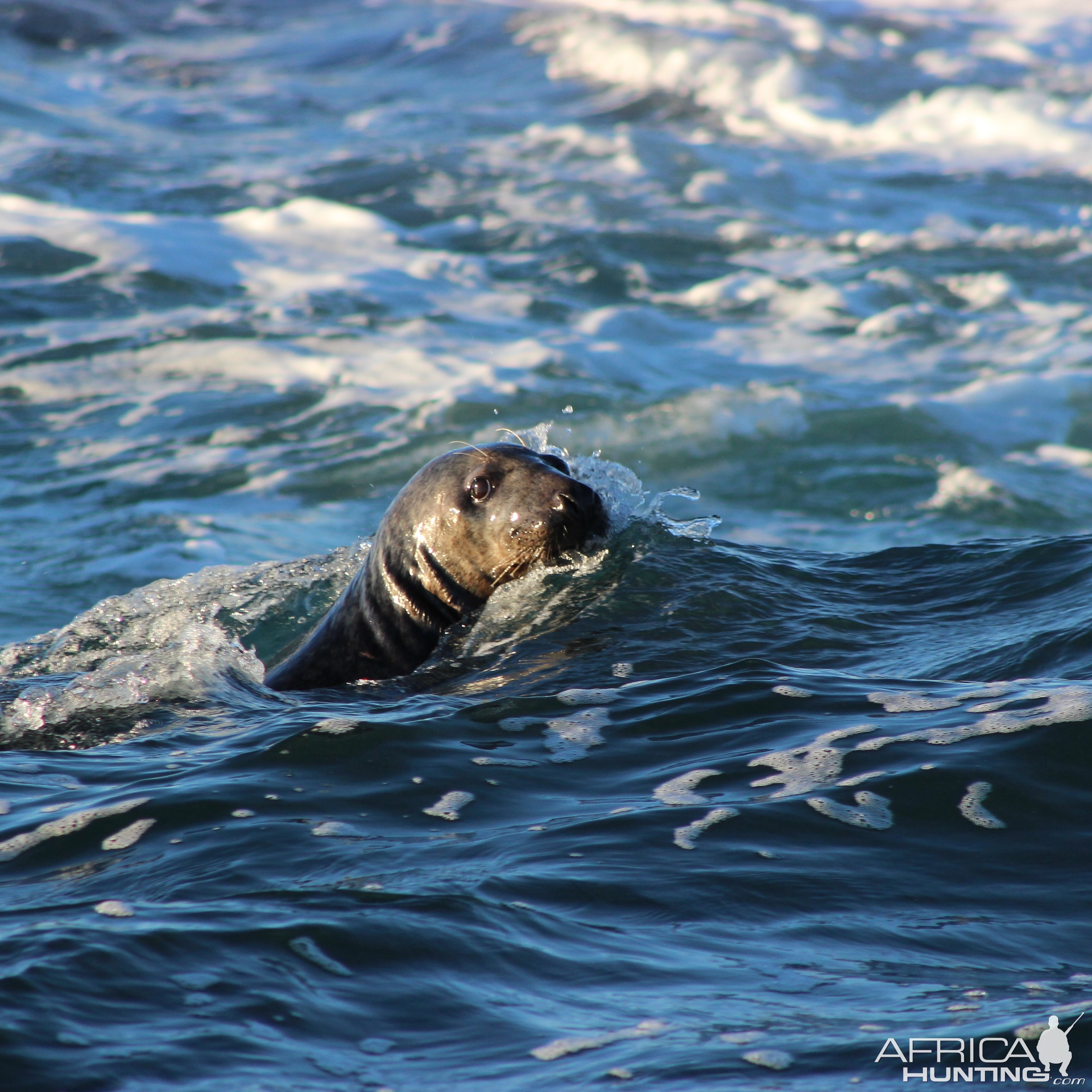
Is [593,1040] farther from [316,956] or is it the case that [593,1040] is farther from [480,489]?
[480,489]

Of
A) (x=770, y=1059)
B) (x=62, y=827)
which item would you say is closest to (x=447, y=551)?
(x=62, y=827)

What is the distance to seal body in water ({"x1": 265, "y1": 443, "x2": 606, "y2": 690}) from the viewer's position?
6176 mm

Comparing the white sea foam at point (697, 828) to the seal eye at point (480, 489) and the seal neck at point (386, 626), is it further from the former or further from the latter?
the seal eye at point (480, 489)

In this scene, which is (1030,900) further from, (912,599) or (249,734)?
(912,599)

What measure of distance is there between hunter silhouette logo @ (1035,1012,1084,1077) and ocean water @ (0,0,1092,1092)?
0.13 feet

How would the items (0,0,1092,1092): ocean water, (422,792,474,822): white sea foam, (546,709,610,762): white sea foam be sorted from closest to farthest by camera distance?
(0,0,1092,1092): ocean water < (422,792,474,822): white sea foam < (546,709,610,762): white sea foam

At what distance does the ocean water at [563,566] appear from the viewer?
Result: 116 inches

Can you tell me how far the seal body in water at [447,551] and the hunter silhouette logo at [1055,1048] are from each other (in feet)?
12.2

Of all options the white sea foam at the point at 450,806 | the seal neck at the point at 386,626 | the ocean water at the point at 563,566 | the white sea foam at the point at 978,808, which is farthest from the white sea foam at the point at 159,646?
the white sea foam at the point at 978,808

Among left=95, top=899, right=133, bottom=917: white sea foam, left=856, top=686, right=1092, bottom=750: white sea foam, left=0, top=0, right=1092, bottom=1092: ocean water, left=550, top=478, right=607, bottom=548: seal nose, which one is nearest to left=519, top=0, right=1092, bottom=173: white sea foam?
left=0, top=0, right=1092, bottom=1092: ocean water

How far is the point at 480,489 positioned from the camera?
628cm

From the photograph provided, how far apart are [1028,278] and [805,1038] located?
54.2 ft

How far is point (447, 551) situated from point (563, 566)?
1.71 ft

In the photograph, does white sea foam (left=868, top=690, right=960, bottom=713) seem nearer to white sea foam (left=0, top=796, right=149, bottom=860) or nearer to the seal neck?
the seal neck
